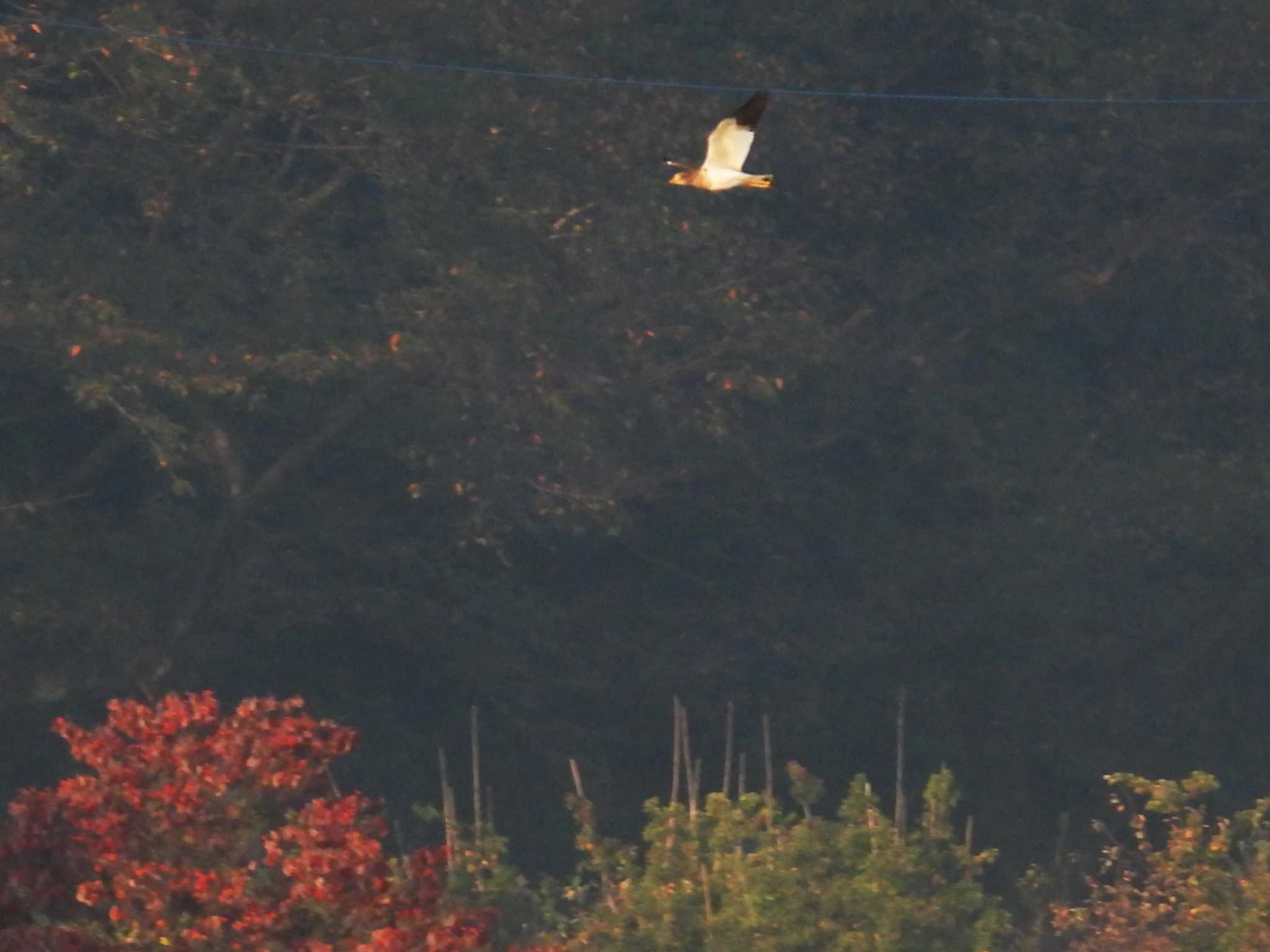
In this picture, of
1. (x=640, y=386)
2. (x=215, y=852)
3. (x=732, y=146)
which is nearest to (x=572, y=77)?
(x=640, y=386)

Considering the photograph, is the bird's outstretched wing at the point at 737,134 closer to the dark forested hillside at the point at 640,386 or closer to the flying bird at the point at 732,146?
the flying bird at the point at 732,146

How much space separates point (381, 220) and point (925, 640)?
531cm

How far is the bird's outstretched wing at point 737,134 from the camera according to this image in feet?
17.3

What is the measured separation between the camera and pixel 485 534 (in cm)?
1395

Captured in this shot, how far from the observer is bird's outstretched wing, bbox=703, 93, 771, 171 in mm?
5277

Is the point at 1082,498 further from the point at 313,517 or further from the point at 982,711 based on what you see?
the point at 313,517

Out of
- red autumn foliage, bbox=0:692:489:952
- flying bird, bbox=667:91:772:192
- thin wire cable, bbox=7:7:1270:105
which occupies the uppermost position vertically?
thin wire cable, bbox=7:7:1270:105

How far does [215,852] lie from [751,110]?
2212 millimetres

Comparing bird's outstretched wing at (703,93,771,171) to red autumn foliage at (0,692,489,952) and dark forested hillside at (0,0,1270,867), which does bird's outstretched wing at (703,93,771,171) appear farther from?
dark forested hillside at (0,0,1270,867)

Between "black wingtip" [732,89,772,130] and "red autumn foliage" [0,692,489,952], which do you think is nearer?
"red autumn foliage" [0,692,489,952]

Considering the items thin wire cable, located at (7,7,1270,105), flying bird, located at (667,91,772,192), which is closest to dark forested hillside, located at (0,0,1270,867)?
thin wire cable, located at (7,7,1270,105)

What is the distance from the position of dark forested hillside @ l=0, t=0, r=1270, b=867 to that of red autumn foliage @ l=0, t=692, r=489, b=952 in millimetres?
6661

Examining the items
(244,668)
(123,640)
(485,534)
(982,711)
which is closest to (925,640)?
(982,711)

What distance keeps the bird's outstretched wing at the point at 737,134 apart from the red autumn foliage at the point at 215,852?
5.59ft
